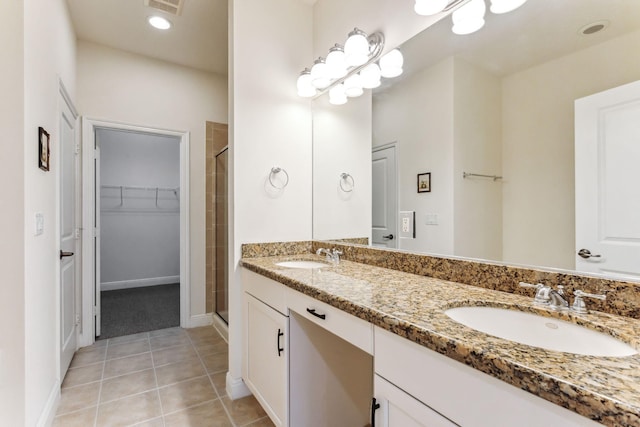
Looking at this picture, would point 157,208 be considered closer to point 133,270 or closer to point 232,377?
point 133,270

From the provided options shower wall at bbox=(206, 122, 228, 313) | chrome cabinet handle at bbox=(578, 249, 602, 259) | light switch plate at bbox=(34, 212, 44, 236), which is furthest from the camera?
shower wall at bbox=(206, 122, 228, 313)

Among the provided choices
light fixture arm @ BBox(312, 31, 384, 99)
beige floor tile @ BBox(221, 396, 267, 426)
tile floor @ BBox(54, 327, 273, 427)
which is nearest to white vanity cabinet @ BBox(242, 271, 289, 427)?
beige floor tile @ BBox(221, 396, 267, 426)

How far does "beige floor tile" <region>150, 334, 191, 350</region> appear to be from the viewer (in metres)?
2.72

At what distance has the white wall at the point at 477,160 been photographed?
48.3 inches

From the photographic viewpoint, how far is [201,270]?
3227 millimetres

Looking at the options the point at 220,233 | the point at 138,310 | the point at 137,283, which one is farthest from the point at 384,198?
the point at 137,283

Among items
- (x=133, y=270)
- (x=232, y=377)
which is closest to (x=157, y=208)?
(x=133, y=270)

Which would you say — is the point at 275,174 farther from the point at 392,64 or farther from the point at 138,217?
the point at 138,217

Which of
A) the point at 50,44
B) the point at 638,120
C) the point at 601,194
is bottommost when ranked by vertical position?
the point at 601,194

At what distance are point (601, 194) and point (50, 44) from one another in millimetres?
2757

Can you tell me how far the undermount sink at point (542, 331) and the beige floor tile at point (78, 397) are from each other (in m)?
2.24

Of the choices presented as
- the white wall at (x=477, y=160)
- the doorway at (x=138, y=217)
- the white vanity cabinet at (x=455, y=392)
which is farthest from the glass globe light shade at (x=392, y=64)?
the doorway at (x=138, y=217)

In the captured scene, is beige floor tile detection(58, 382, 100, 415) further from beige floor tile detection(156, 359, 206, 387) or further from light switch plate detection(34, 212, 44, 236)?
light switch plate detection(34, 212, 44, 236)

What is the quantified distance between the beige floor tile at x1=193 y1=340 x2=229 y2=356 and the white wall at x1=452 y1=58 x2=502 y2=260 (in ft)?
7.23
